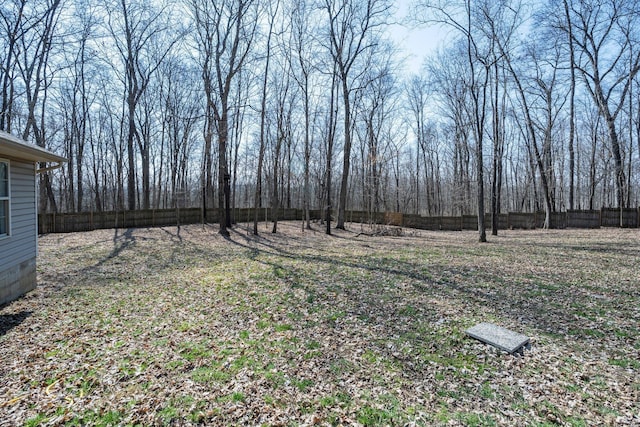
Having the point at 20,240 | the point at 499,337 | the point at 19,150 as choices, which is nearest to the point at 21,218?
the point at 20,240

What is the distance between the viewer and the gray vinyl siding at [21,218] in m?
5.57

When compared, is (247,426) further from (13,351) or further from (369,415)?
(13,351)

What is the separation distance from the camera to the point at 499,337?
392 centimetres

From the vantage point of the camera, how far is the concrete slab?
3.72 m

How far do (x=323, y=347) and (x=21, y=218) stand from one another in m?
6.65

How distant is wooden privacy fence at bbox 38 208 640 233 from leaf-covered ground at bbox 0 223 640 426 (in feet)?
29.4

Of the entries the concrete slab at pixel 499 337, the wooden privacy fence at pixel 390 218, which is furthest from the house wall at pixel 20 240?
the wooden privacy fence at pixel 390 218

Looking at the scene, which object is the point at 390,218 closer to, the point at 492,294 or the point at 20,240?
the point at 492,294

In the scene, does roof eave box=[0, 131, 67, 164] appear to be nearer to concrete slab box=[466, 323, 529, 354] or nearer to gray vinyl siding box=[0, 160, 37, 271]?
gray vinyl siding box=[0, 160, 37, 271]

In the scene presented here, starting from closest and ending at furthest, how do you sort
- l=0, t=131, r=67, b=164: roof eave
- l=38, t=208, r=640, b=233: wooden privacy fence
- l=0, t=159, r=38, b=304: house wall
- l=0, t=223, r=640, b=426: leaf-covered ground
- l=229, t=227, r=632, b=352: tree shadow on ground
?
1. l=0, t=223, r=640, b=426: leaf-covered ground
2. l=229, t=227, r=632, b=352: tree shadow on ground
3. l=0, t=131, r=67, b=164: roof eave
4. l=0, t=159, r=38, b=304: house wall
5. l=38, t=208, r=640, b=233: wooden privacy fence

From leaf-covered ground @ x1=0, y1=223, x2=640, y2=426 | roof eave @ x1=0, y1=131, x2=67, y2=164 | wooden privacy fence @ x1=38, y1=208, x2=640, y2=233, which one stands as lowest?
leaf-covered ground @ x1=0, y1=223, x2=640, y2=426

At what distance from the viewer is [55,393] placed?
3031 millimetres

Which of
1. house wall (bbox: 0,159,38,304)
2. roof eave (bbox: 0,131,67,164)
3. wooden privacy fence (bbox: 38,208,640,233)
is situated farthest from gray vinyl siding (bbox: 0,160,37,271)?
wooden privacy fence (bbox: 38,208,640,233)

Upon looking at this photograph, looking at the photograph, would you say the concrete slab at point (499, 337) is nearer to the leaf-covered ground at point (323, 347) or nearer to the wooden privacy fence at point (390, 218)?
the leaf-covered ground at point (323, 347)
